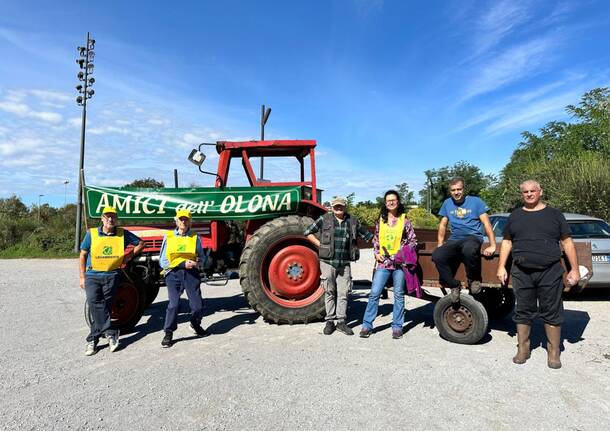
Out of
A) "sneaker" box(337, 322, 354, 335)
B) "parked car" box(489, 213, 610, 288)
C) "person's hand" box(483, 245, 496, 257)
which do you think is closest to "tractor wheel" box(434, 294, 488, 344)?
"person's hand" box(483, 245, 496, 257)

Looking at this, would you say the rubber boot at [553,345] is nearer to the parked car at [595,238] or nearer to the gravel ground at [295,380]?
the gravel ground at [295,380]

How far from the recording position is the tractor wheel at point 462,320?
166 inches

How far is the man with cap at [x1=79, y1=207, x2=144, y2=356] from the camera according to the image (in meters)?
4.13

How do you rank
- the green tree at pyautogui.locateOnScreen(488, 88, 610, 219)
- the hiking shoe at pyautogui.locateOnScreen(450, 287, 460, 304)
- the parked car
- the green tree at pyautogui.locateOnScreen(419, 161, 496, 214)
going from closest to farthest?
the hiking shoe at pyautogui.locateOnScreen(450, 287, 460, 304), the parked car, the green tree at pyautogui.locateOnScreen(488, 88, 610, 219), the green tree at pyautogui.locateOnScreen(419, 161, 496, 214)

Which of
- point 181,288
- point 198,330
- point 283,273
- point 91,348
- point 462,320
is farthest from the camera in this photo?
point 283,273

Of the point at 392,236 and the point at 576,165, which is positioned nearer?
the point at 392,236

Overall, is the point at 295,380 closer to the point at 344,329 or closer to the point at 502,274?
the point at 344,329

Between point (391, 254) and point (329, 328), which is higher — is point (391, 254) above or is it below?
above

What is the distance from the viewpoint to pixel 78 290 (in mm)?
7891

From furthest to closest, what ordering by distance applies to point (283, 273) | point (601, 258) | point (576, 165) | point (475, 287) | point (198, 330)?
point (576, 165), point (601, 258), point (283, 273), point (198, 330), point (475, 287)

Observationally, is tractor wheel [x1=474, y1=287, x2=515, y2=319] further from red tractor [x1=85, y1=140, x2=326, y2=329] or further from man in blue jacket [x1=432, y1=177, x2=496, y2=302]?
red tractor [x1=85, y1=140, x2=326, y2=329]

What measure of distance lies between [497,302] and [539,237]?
1.86 meters

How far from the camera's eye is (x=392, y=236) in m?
4.55

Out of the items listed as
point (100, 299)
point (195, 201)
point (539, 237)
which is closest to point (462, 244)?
point (539, 237)
